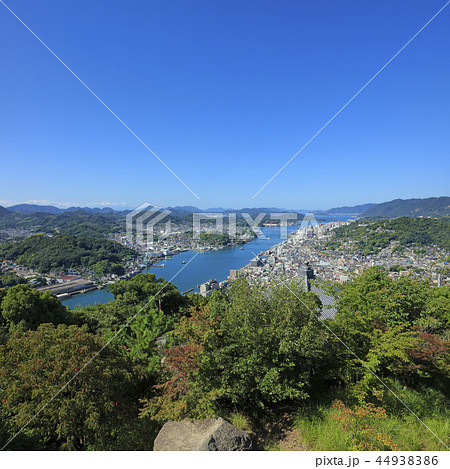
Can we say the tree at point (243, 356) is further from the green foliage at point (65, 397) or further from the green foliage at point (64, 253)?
the green foliage at point (64, 253)

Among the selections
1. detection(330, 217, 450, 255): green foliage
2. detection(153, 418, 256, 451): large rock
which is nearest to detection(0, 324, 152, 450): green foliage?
detection(153, 418, 256, 451): large rock

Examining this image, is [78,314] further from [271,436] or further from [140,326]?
[271,436]

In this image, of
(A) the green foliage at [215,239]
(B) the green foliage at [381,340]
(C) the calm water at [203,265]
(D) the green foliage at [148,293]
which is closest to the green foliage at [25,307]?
(D) the green foliage at [148,293]

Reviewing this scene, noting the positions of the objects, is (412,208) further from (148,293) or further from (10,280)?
(10,280)

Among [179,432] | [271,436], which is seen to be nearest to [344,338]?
[271,436]

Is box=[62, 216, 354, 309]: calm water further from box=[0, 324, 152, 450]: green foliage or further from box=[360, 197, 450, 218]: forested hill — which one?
box=[360, 197, 450, 218]: forested hill

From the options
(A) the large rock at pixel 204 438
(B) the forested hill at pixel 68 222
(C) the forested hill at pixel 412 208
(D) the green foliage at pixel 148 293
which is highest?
(C) the forested hill at pixel 412 208
